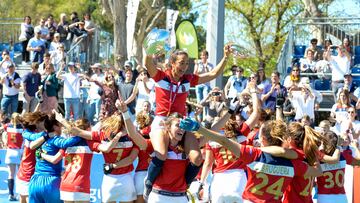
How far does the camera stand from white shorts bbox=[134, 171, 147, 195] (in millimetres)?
13016

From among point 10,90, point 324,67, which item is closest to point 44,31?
point 10,90

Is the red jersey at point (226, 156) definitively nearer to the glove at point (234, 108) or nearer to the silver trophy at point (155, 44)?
the glove at point (234, 108)

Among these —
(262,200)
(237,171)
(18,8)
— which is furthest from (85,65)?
(18,8)

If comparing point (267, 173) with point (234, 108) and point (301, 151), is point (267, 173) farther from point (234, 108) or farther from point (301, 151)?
point (234, 108)

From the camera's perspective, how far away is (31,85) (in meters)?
22.8

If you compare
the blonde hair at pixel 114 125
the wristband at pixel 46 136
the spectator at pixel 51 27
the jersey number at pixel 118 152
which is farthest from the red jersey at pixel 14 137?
the spectator at pixel 51 27

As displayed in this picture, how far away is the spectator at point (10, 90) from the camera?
23297 millimetres

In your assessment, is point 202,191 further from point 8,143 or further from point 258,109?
point 8,143

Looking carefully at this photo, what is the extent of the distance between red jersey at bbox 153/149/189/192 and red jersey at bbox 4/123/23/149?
6974 millimetres

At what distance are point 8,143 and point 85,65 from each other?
10.5m

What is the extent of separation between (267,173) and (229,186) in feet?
8.91

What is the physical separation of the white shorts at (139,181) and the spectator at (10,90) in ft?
35.5

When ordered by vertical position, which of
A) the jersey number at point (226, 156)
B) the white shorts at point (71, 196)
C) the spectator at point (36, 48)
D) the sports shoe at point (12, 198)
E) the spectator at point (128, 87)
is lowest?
the sports shoe at point (12, 198)

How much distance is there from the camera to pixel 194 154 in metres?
11.0
